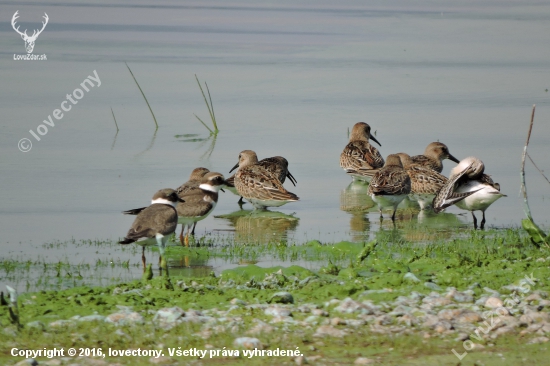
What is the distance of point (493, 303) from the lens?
8750 mm

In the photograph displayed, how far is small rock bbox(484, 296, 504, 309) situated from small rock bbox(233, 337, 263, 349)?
2381mm

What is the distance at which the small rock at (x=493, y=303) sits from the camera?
8.72 m

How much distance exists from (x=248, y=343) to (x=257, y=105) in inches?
648

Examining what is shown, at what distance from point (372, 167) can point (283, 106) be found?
6076 mm

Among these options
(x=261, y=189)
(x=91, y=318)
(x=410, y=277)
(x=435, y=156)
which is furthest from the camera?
(x=435, y=156)

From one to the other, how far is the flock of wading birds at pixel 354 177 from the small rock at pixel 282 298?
2687 millimetres

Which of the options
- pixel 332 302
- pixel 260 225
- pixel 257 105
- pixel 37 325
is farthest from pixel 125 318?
pixel 257 105

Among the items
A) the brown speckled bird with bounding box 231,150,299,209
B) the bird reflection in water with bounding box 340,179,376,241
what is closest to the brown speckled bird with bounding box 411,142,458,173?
the bird reflection in water with bounding box 340,179,376,241

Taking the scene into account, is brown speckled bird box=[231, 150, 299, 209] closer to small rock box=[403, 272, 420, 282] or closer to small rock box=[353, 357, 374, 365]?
small rock box=[403, 272, 420, 282]

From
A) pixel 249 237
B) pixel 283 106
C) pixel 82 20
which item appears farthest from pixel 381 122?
pixel 82 20

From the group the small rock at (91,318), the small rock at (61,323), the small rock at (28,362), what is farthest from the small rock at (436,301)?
the small rock at (28,362)

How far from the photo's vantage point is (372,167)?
59.4 feet

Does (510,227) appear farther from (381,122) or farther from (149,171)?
(381,122)

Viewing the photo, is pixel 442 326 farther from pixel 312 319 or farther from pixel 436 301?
pixel 312 319
